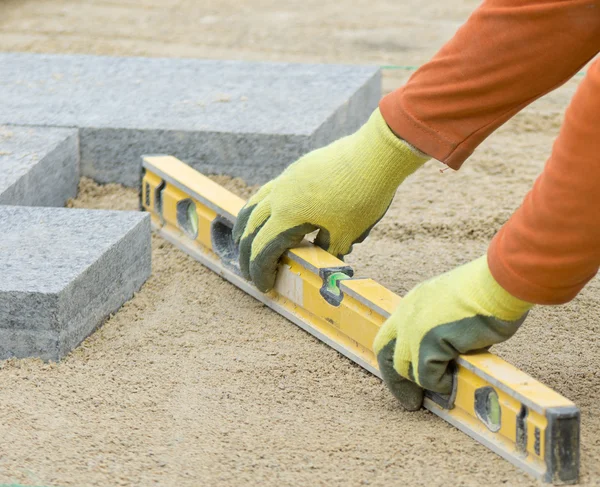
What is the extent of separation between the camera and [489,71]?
208 cm

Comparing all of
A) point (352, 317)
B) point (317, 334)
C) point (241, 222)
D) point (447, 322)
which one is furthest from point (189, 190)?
point (447, 322)

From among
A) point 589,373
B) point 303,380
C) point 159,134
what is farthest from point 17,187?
point 589,373

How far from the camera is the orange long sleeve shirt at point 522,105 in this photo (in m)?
1.68

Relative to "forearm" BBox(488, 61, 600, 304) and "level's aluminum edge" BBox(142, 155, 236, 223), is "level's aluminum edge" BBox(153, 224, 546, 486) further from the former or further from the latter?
"forearm" BBox(488, 61, 600, 304)

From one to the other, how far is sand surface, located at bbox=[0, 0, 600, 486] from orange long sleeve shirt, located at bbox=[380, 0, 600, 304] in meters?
0.40

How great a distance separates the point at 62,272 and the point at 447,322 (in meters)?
0.93

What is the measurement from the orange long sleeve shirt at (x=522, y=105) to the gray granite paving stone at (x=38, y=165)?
3.90ft

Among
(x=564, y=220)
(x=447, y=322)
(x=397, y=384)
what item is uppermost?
(x=564, y=220)

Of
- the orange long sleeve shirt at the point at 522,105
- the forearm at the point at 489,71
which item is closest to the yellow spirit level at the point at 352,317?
the orange long sleeve shirt at the point at 522,105

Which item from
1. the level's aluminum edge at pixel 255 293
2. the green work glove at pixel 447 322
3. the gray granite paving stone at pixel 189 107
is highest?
the green work glove at pixel 447 322

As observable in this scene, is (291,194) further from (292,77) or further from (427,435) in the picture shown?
(292,77)

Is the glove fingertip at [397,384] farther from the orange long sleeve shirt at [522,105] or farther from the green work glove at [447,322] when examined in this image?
the orange long sleeve shirt at [522,105]

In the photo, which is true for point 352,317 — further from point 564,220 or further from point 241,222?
point 564,220

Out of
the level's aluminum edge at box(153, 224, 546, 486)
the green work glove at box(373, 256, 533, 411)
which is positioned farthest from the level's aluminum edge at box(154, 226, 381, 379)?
the green work glove at box(373, 256, 533, 411)
